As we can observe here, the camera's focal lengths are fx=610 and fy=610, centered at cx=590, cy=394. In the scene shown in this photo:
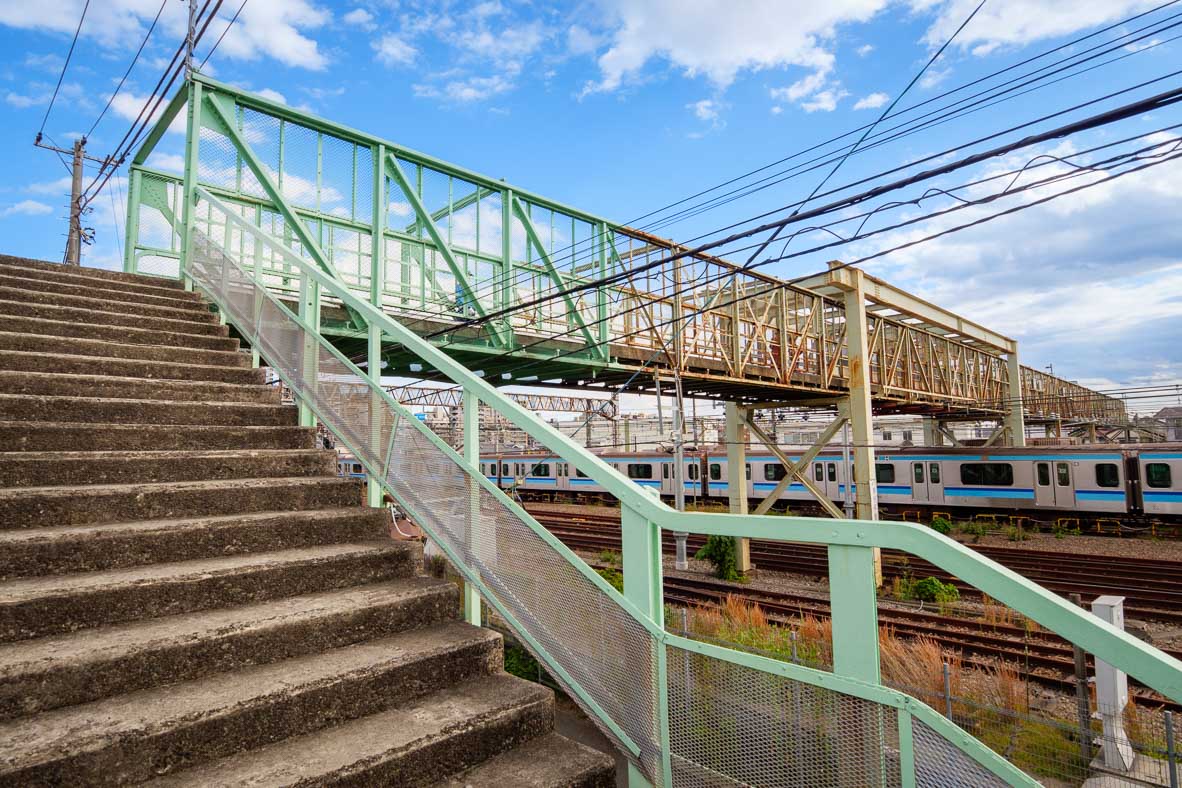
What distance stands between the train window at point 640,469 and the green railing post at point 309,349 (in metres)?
23.4

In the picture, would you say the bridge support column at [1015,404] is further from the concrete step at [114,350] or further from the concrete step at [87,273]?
the concrete step at [87,273]

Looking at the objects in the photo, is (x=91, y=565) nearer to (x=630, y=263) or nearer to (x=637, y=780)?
(x=637, y=780)

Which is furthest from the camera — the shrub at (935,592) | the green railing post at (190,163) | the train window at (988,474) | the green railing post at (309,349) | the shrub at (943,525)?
the train window at (988,474)

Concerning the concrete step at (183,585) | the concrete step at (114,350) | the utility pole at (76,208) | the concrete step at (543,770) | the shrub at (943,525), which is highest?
the utility pole at (76,208)

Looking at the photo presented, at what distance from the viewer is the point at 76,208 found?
19.9 m

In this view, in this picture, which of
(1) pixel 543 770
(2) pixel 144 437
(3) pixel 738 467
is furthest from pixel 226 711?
(3) pixel 738 467

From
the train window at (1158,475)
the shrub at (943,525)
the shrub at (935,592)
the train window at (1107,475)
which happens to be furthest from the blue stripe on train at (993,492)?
the shrub at (935,592)

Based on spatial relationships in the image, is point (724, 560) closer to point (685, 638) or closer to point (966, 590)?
point (966, 590)

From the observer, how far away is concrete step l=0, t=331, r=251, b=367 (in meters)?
4.48

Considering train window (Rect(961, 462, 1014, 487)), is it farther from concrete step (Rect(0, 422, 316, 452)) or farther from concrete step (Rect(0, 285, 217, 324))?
concrete step (Rect(0, 285, 217, 324))

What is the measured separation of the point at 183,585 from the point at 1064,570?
56.8 ft

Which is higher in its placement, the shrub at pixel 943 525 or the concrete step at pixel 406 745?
the concrete step at pixel 406 745

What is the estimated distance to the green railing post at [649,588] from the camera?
218 centimetres

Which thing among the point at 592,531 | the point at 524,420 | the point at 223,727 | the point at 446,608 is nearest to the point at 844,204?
the point at 524,420
